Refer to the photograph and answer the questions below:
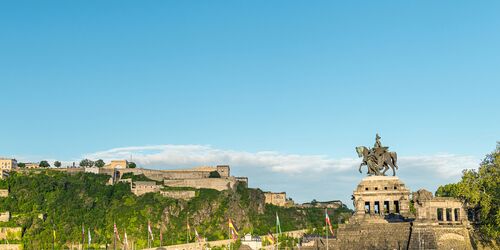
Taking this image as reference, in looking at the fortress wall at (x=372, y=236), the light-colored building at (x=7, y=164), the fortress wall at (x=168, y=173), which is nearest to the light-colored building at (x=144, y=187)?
the fortress wall at (x=168, y=173)

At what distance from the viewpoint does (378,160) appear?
214ft

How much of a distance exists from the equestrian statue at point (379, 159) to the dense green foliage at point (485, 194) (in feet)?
21.5

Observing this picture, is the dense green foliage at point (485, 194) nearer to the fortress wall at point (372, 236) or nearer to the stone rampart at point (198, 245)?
the fortress wall at point (372, 236)

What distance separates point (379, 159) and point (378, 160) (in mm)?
144

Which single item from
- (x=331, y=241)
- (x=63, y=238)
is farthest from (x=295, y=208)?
(x=331, y=241)

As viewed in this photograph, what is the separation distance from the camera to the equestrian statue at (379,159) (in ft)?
213

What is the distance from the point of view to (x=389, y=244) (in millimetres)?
56781

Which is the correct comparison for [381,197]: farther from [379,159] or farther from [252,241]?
[252,241]

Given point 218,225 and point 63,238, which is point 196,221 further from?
point 63,238

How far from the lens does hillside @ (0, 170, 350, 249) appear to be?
144 metres

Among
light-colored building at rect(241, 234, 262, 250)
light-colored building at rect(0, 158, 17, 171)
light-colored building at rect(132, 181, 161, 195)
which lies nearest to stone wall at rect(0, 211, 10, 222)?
light-colored building at rect(132, 181, 161, 195)

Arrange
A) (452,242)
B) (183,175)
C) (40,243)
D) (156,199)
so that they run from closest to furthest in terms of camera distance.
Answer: (452,242) < (40,243) < (156,199) < (183,175)

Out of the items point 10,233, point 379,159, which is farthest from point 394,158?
point 10,233

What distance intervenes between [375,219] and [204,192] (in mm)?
110816
